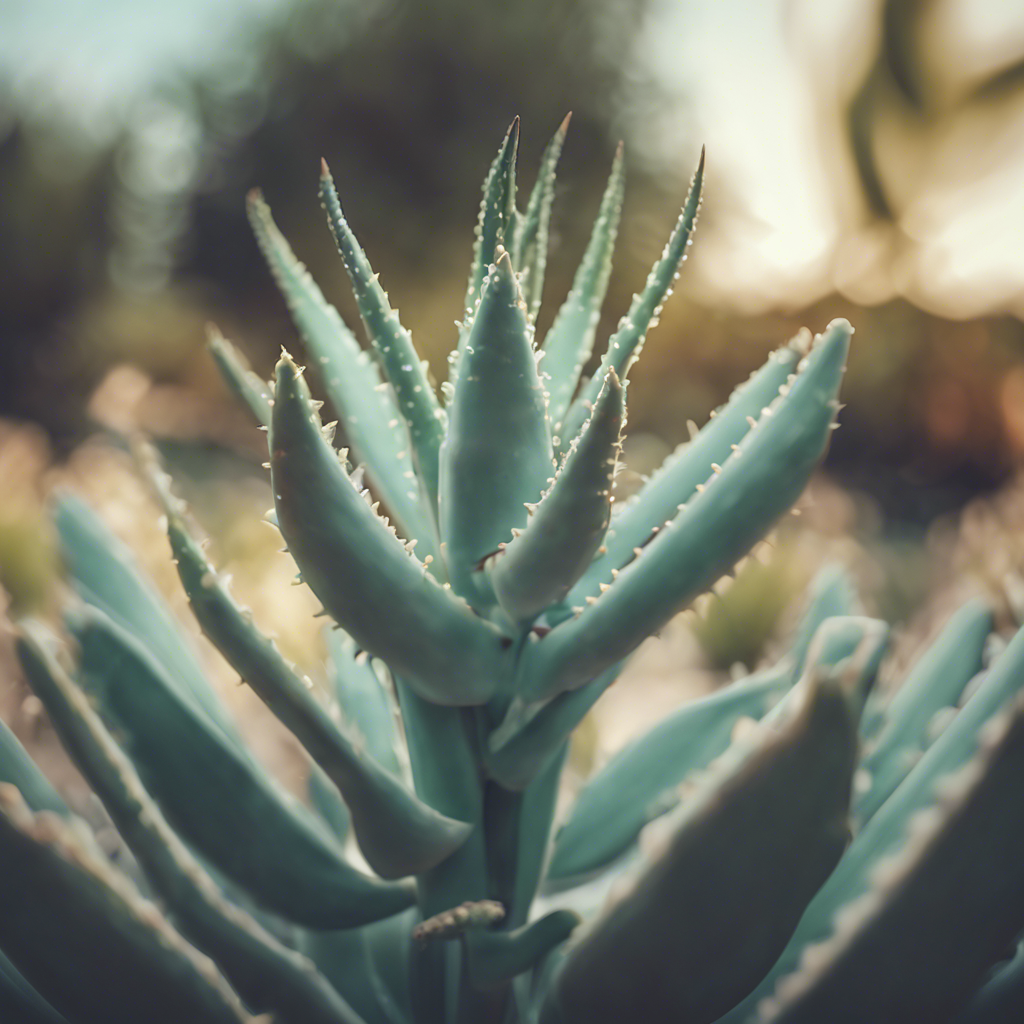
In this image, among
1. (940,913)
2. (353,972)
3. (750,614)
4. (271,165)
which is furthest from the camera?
(271,165)

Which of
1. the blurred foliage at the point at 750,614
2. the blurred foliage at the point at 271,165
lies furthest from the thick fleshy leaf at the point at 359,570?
the blurred foliage at the point at 271,165

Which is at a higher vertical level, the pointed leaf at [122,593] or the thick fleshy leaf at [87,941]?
the pointed leaf at [122,593]

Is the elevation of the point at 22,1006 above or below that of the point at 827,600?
below

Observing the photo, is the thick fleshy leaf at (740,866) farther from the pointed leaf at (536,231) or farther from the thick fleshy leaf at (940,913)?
the pointed leaf at (536,231)

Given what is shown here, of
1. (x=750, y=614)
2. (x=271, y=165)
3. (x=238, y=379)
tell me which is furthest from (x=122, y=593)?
(x=271, y=165)

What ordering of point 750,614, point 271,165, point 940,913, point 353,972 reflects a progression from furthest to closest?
point 271,165, point 750,614, point 353,972, point 940,913

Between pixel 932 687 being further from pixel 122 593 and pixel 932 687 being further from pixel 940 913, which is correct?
pixel 122 593

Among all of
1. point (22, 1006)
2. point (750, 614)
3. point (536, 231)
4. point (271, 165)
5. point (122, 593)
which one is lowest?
point (22, 1006)

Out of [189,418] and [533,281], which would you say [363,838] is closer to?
[533,281]

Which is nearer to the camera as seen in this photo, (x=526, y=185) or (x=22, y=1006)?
(x=22, y=1006)
